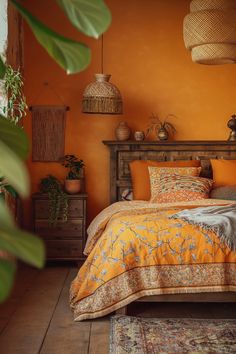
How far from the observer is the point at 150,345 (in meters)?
3.05

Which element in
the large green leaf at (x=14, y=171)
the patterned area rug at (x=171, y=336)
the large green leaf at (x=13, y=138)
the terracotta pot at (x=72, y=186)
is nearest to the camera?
the large green leaf at (x=14, y=171)

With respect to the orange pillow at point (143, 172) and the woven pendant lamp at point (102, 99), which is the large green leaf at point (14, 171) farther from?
the orange pillow at point (143, 172)

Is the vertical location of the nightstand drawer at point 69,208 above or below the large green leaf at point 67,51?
below

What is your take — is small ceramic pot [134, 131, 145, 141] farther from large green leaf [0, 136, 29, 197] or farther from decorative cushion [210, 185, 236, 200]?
large green leaf [0, 136, 29, 197]

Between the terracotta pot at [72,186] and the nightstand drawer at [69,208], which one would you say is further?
the terracotta pot at [72,186]

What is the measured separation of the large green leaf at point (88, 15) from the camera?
1.78 feet

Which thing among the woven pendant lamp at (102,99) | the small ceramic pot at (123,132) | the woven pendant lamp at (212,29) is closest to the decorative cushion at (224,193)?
the small ceramic pot at (123,132)

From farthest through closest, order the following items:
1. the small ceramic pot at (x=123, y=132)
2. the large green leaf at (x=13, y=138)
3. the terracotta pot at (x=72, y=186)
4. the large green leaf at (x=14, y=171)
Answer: the small ceramic pot at (x=123, y=132)
the terracotta pot at (x=72, y=186)
the large green leaf at (x=13, y=138)
the large green leaf at (x=14, y=171)

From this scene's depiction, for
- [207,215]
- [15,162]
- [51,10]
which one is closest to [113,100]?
[51,10]

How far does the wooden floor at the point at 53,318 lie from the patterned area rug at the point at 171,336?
0.11 m

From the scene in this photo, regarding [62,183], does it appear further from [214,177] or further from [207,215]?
[207,215]

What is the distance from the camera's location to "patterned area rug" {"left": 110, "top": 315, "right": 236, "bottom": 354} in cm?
301

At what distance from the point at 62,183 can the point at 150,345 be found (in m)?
2.99

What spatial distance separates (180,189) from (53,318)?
1.97 metres
